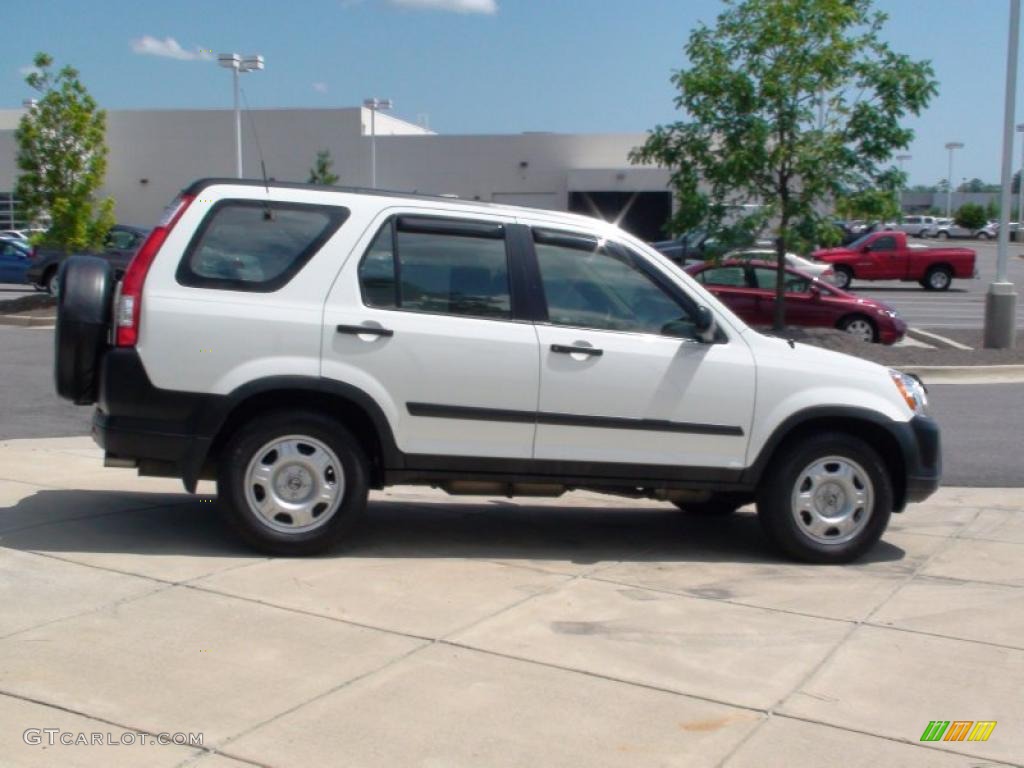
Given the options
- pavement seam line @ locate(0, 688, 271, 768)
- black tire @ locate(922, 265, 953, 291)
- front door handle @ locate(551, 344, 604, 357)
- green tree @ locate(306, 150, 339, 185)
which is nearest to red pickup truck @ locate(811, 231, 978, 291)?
black tire @ locate(922, 265, 953, 291)

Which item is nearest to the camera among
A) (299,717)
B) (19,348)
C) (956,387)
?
(299,717)

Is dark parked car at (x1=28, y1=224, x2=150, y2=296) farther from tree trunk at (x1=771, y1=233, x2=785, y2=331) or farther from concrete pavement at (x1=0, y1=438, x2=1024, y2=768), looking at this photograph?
concrete pavement at (x1=0, y1=438, x2=1024, y2=768)

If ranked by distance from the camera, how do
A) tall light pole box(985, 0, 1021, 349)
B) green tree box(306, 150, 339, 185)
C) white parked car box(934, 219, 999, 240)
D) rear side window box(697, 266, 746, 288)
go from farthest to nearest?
white parked car box(934, 219, 999, 240) < green tree box(306, 150, 339, 185) < rear side window box(697, 266, 746, 288) < tall light pole box(985, 0, 1021, 349)

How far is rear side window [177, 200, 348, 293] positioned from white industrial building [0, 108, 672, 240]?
4071cm

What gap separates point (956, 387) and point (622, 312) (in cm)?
984

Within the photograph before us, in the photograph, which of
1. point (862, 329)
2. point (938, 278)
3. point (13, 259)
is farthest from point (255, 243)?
point (938, 278)

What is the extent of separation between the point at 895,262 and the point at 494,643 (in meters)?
32.5

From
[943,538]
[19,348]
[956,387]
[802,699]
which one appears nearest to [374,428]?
[802,699]

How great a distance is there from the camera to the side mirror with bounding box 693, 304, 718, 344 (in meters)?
6.67

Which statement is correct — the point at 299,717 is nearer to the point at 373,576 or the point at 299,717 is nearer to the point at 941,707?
the point at 373,576

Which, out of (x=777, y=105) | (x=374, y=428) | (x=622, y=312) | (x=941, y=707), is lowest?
(x=941, y=707)

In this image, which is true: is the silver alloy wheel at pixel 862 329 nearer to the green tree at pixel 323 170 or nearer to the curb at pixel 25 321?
the curb at pixel 25 321

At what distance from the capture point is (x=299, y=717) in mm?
4480

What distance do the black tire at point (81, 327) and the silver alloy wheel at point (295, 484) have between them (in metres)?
1.04
